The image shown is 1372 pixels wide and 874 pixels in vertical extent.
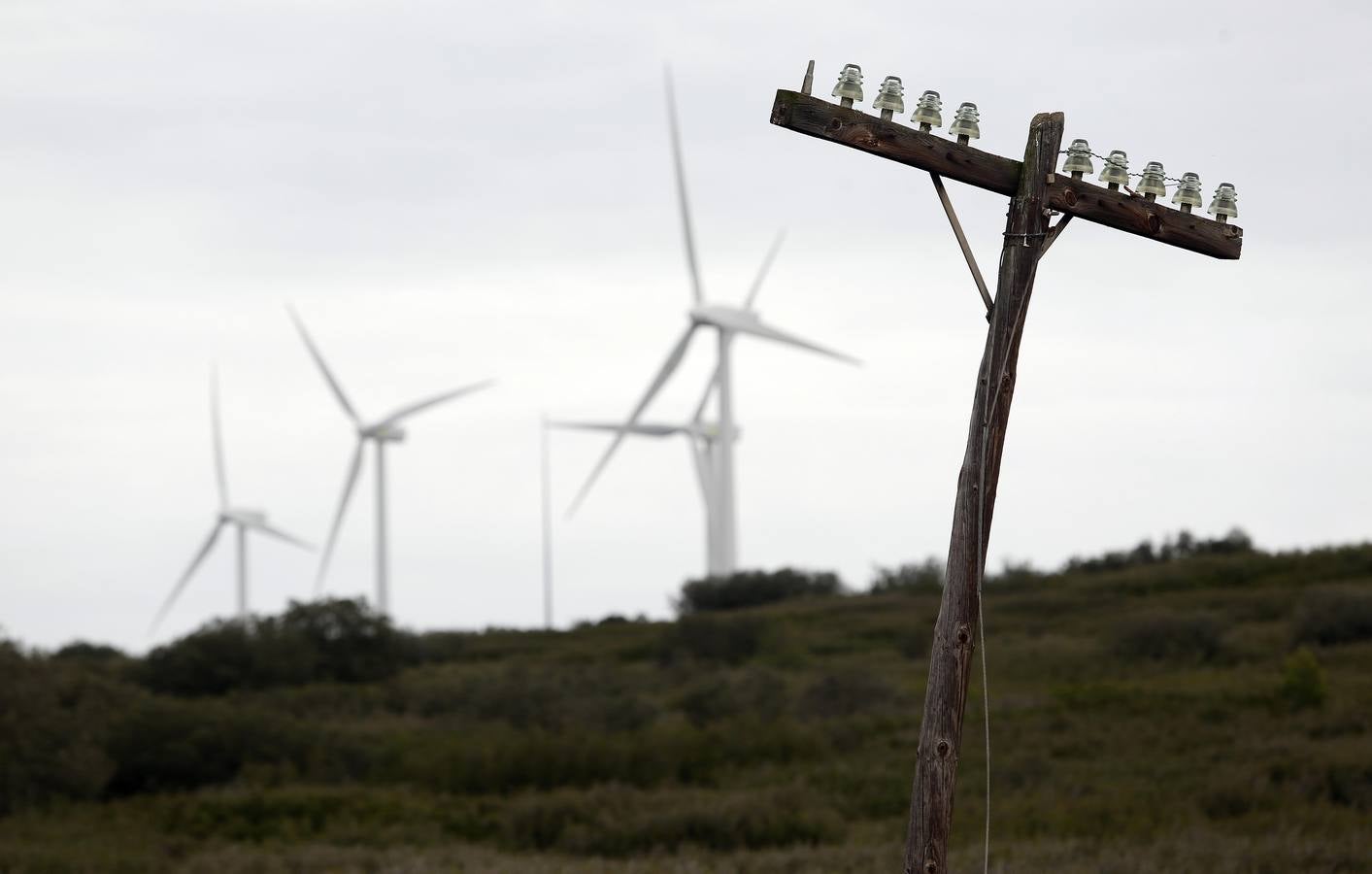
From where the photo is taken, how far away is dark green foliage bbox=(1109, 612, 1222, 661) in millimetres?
45688

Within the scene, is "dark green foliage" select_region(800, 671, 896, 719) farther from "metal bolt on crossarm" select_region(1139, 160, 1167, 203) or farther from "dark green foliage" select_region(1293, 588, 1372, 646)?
"metal bolt on crossarm" select_region(1139, 160, 1167, 203)

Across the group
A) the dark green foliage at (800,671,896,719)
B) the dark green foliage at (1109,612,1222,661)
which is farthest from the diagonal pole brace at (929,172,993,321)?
the dark green foliage at (1109,612,1222,661)

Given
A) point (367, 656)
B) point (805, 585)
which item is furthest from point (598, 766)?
point (805, 585)

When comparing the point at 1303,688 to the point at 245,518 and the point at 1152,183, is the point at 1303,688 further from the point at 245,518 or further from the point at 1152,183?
the point at 245,518

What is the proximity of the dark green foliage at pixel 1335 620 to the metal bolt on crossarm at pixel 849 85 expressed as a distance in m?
36.6

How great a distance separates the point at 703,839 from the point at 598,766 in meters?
8.43

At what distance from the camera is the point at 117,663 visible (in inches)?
2223

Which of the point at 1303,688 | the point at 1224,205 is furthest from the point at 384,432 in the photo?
the point at 1224,205

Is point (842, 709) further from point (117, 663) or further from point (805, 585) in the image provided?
point (805, 585)

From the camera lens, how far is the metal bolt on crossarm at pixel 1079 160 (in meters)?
11.6

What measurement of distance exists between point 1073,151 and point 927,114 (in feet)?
3.36

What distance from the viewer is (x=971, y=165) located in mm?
11453

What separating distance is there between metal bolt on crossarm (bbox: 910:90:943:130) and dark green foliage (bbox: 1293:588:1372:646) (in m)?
36.2

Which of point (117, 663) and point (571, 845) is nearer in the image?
point (571, 845)
